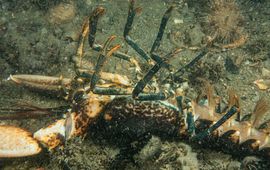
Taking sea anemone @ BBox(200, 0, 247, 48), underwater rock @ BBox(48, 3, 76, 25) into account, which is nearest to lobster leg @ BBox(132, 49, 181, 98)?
sea anemone @ BBox(200, 0, 247, 48)

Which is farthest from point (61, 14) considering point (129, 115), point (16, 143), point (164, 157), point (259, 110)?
point (259, 110)

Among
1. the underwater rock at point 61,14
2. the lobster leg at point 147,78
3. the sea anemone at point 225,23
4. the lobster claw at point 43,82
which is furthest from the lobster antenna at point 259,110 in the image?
the underwater rock at point 61,14

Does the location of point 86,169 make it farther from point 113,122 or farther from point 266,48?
point 266,48

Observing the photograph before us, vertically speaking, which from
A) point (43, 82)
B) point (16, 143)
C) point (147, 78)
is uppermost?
point (147, 78)

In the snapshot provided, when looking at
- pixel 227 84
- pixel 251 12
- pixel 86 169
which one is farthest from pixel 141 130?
pixel 251 12

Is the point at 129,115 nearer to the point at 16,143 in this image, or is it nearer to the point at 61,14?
the point at 16,143

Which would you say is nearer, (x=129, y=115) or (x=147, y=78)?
(x=147, y=78)

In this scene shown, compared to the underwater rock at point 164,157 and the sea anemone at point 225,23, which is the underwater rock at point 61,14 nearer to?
the sea anemone at point 225,23
